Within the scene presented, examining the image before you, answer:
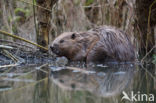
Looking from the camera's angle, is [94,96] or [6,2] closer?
[94,96]

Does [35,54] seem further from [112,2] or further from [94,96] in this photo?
[94,96]

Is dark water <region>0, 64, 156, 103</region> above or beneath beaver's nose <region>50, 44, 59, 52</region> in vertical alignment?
beneath

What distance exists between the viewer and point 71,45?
15.0 feet

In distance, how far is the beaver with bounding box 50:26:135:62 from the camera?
12.8 ft

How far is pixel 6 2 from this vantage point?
523cm

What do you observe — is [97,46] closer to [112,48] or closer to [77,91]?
[112,48]

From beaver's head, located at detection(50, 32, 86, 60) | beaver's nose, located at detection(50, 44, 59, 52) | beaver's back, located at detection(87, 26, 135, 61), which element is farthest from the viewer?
beaver's head, located at detection(50, 32, 86, 60)

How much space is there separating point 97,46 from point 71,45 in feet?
2.26

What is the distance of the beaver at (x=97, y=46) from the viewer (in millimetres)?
3912

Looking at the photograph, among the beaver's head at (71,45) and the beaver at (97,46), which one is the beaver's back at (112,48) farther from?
the beaver's head at (71,45)

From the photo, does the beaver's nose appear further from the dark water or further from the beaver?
the dark water

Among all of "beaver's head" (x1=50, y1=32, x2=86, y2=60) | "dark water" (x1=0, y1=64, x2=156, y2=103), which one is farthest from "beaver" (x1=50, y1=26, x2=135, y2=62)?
"dark water" (x1=0, y1=64, x2=156, y2=103)

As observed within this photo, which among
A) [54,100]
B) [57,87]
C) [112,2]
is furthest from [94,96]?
[112,2]

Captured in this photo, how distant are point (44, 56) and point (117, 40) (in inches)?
46.4
